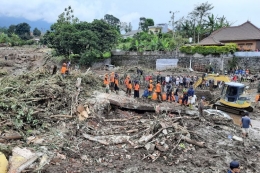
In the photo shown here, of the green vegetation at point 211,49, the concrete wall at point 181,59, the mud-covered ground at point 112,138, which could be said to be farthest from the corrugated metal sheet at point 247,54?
the mud-covered ground at point 112,138

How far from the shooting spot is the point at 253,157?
8797mm

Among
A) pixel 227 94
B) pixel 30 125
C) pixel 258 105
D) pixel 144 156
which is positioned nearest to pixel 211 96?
pixel 258 105

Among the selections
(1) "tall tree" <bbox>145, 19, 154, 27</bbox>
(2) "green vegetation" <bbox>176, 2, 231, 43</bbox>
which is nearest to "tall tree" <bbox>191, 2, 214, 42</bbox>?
(2) "green vegetation" <bbox>176, 2, 231, 43</bbox>

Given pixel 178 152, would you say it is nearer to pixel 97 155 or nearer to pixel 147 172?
pixel 147 172

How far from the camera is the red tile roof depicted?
30.2 metres

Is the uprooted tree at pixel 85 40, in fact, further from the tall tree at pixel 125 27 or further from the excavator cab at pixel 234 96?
the tall tree at pixel 125 27

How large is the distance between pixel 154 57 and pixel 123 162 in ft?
80.3

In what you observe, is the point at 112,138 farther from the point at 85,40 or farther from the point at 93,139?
the point at 85,40

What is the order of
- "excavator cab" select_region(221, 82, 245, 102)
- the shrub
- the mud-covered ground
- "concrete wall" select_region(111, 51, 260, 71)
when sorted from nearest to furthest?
the mud-covered ground
"excavator cab" select_region(221, 82, 245, 102)
"concrete wall" select_region(111, 51, 260, 71)
the shrub

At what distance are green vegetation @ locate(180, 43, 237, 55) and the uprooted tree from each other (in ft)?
27.4

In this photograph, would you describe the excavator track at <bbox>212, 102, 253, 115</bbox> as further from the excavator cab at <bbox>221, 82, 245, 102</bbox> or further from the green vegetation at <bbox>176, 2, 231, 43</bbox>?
the green vegetation at <bbox>176, 2, 231, 43</bbox>

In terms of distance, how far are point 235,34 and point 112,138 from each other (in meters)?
27.3

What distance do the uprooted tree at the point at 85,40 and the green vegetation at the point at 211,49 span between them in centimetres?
836

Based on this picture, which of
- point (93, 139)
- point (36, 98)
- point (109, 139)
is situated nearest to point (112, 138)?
point (109, 139)
